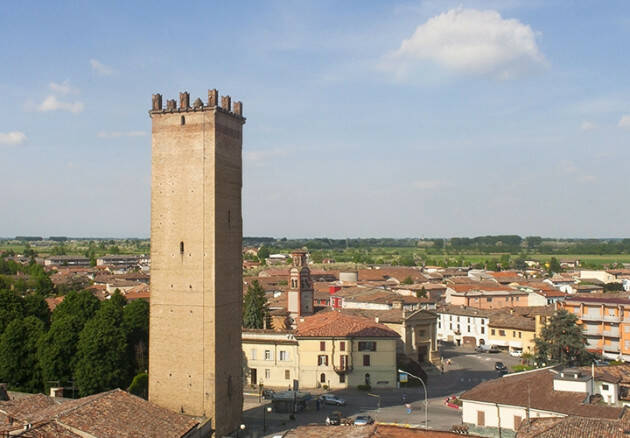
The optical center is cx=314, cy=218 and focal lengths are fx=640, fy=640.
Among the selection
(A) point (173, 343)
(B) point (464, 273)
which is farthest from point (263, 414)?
(B) point (464, 273)

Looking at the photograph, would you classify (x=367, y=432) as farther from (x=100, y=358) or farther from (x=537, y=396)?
(x=100, y=358)

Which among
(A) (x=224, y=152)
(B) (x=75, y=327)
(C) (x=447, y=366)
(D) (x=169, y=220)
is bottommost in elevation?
(C) (x=447, y=366)

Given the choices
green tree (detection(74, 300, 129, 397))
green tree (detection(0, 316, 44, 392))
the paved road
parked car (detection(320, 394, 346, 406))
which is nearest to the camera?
the paved road

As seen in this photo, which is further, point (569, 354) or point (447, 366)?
point (447, 366)

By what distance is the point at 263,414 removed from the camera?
151 feet

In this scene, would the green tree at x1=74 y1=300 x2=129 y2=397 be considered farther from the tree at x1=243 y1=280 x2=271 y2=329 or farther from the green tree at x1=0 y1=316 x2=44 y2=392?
the tree at x1=243 y1=280 x2=271 y2=329

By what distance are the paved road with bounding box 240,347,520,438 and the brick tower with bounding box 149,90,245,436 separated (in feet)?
16.5

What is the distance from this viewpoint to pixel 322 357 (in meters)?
56.1

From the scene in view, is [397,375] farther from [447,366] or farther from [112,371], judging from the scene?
[112,371]

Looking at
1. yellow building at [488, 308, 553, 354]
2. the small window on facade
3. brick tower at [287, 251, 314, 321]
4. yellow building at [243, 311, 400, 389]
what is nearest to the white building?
yellow building at [488, 308, 553, 354]

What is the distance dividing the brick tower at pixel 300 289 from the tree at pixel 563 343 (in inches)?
1105

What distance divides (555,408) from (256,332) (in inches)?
1114

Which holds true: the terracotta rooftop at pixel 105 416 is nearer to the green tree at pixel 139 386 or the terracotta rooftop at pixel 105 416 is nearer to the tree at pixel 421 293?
the green tree at pixel 139 386

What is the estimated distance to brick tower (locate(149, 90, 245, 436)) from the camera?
124ft
